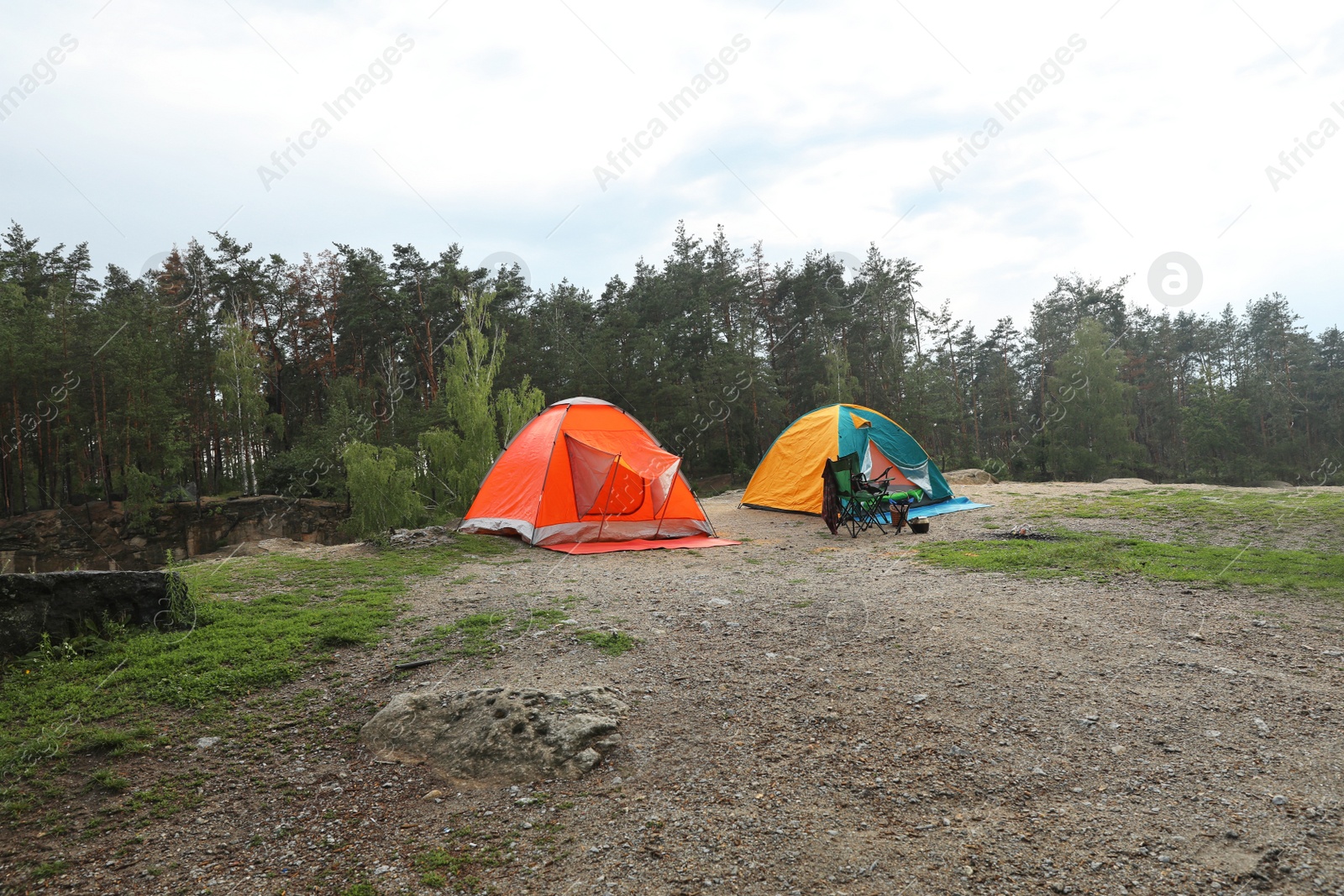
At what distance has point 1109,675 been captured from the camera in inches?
164

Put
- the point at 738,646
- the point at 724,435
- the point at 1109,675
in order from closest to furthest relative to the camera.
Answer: the point at 1109,675, the point at 738,646, the point at 724,435

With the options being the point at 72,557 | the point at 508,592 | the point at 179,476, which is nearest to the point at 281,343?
the point at 179,476

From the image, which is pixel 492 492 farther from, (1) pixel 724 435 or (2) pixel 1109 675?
(1) pixel 724 435

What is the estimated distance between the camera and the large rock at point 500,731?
3.36m

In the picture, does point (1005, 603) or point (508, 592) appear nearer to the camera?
point (1005, 603)

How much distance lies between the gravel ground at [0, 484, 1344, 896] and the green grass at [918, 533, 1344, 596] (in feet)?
3.44

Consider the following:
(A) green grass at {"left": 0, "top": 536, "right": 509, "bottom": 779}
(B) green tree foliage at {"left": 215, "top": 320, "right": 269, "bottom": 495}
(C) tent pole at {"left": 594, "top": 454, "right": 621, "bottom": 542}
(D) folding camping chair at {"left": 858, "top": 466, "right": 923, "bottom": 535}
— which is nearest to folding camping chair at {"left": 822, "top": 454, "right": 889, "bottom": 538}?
(D) folding camping chair at {"left": 858, "top": 466, "right": 923, "bottom": 535}

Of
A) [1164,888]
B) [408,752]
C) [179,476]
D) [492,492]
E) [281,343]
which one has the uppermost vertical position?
[281,343]

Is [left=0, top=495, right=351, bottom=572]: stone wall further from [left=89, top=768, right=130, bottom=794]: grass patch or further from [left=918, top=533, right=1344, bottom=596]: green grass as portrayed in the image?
[left=89, top=768, right=130, bottom=794]: grass patch

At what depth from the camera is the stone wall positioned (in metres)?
25.1

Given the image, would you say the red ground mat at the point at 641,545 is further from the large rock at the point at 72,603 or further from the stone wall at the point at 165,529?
the stone wall at the point at 165,529

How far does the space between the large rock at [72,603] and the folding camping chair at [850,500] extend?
901 centimetres

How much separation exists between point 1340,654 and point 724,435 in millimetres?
28819

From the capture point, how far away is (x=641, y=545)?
10.4 m
